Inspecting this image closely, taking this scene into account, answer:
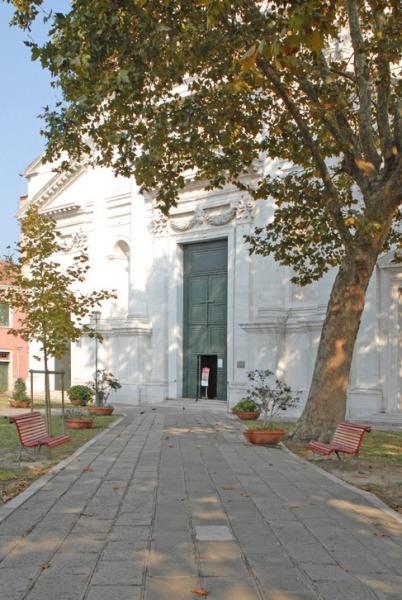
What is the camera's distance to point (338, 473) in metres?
11.7

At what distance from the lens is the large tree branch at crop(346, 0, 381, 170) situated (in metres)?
13.9

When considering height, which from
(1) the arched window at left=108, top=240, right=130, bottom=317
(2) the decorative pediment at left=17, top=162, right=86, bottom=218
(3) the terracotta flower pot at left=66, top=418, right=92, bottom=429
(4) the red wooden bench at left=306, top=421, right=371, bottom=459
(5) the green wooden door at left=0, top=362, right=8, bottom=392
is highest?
(2) the decorative pediment at left=17, top=162, right=86, bottom=218

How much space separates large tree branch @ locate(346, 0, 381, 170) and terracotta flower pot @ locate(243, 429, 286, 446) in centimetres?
580

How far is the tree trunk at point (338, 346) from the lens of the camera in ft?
49.1

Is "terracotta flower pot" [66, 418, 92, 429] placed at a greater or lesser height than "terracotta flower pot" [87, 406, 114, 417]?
greater

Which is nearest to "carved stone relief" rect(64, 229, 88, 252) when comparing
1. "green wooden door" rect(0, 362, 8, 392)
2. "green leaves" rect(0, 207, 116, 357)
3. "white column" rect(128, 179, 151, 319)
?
"white column" rect(128, 179, 151, 319)

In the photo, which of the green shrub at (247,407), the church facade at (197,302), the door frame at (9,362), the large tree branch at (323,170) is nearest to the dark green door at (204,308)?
the church facade at (197,302)

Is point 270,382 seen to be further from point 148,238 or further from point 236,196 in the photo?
point 148,238

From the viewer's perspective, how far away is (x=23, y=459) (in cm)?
1280

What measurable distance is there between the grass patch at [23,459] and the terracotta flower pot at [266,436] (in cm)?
357

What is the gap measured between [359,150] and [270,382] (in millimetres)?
12978

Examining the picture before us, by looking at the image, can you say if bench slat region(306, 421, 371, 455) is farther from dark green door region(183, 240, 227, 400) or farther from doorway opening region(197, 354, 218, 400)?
doorway opening region(197, 354, 218, 400)

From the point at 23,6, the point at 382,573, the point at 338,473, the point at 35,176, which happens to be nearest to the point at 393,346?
the point at 338,473

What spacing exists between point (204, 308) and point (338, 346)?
16.6 metres
